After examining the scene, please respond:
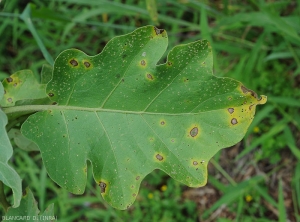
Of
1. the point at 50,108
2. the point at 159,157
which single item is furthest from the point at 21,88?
the point at 159,157

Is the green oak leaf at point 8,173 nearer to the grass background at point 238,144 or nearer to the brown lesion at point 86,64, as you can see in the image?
the brown lesion at point 86,64

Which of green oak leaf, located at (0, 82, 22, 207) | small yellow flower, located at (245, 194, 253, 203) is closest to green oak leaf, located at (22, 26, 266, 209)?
green oak leaf, located at (0, 82, 22, 207)

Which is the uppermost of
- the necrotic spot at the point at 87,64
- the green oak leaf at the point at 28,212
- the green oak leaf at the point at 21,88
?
the necrotic spot at the point at 87,64

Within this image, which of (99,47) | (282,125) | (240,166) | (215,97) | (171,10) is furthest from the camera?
(99,47)

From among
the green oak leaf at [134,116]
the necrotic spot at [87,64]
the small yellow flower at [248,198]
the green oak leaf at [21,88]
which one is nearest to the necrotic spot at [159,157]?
the green oak leaf at [134,116]

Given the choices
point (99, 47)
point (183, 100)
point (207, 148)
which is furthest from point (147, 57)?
point (99, 47)

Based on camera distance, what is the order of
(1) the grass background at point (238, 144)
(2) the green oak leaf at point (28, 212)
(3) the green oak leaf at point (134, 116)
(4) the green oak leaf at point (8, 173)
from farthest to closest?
1. (1) the grass background at point (238, 144)
2. (2) the green oak leaf at point (28, 212)
3. (3) the green oak leaf at point (134, 116)
4. (4) the green oak leaf at point (8, 173)

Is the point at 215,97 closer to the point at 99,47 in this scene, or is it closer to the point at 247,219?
the point at 247,219
